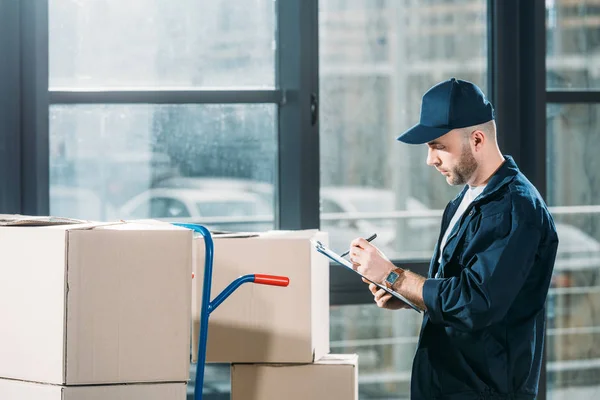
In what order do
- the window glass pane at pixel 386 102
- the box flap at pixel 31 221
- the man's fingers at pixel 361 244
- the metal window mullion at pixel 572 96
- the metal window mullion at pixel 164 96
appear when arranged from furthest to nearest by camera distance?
the metal window mullion at pixel 572 96 < the window glass pane at pixel 386 102 < the metal window mullion at pixel 164 96 < the man's fingers at pixel 361 244 < the box flap at pixel 31 221

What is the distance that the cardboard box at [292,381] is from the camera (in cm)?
214

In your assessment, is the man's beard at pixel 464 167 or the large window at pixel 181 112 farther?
the large window at pixel 181 112

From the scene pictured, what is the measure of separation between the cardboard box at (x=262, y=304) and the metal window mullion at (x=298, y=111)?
79cm

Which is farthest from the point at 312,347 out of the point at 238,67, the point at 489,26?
the point at 489,26

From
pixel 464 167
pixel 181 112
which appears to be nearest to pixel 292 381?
pixel 464 167

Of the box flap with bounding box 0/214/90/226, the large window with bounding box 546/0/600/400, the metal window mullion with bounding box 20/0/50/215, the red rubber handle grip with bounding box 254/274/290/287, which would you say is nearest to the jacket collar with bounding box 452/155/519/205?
the red rubber handle grip with bounding box 254/274/290/287

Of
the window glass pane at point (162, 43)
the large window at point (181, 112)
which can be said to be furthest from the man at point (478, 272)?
the window glass pane at point (162, 43)

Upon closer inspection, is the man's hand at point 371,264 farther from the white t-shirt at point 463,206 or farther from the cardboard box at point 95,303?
the cardboard box at point 95,303

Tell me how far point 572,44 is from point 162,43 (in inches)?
59.8

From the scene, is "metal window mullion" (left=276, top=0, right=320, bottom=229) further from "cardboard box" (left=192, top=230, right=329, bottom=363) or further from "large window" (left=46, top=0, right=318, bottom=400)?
"cardboard box" (left=192, top=230, right=329, bottom=363)

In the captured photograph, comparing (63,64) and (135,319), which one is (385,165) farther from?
(135,319)

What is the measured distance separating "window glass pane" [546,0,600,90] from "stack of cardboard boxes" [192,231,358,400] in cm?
152

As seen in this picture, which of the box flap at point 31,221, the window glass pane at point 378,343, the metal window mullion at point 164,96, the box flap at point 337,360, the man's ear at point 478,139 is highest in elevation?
the metal window mullion at point 164,96

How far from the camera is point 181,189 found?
2887 mm
